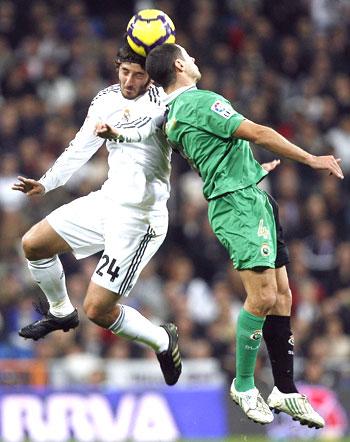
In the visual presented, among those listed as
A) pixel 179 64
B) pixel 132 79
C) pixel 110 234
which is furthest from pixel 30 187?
pixel 179 64

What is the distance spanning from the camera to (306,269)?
17.3 metres

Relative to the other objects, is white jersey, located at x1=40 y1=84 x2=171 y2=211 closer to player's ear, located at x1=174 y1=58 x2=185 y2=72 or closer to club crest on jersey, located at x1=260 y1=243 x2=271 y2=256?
player's ear, located at x1=174 y1=58 x2=185 y2=72

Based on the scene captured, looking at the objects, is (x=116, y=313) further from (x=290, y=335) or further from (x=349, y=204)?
(x=349, y=204)

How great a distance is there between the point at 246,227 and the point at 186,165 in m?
8.67

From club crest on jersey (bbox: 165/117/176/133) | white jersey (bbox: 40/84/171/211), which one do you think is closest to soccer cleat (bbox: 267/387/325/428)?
white jersey (bbox: 40/84/171/211)

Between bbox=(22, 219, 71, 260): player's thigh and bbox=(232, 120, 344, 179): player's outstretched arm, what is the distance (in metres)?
1.73

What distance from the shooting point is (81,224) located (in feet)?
31.9

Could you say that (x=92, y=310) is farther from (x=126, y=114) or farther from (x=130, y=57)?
(x=130, y=57)

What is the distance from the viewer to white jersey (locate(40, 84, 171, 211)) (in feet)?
31.4

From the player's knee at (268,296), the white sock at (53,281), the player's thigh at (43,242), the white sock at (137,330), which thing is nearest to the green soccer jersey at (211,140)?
the player's knee at (268,296)

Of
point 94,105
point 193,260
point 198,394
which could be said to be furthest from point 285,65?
point 94,105

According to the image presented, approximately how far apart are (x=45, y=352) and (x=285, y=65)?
6769 millimetres

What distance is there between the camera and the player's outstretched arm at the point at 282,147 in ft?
27.9

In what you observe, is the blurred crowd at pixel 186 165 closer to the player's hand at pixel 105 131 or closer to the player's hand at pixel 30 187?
the player's hand at pixel 30 187
